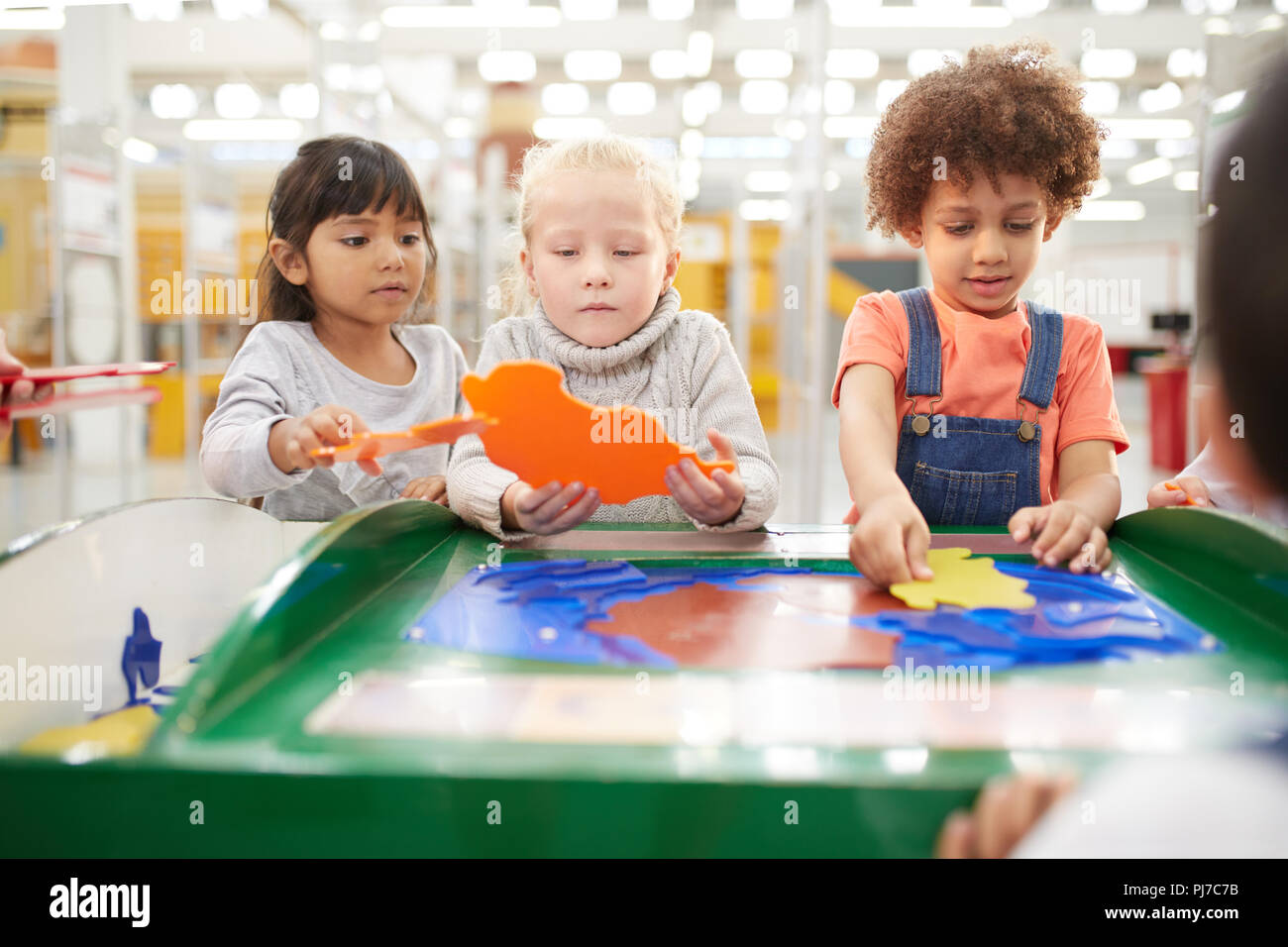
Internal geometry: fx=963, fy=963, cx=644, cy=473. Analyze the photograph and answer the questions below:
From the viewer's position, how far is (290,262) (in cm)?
145

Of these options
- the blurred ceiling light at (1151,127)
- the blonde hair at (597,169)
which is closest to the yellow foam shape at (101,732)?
the blonde hair at (597,169)

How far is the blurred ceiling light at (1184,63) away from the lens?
770 cm

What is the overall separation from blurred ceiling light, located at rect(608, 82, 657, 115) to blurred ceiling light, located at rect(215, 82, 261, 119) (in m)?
3.67

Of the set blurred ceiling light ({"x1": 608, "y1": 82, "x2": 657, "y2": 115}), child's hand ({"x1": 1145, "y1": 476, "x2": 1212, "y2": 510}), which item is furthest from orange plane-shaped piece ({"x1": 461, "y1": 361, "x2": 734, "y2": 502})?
blurred ceiling light ({"x1": 608, "y1": 82, "x2": 657, "y2": 115})

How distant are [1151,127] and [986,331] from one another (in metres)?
8.48

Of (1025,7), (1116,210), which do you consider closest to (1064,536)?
(1025,7)

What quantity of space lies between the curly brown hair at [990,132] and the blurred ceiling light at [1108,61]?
6.64m

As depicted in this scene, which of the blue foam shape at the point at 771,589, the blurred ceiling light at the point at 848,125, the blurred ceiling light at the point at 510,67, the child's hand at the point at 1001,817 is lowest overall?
the child's hand at the point at 1001,817

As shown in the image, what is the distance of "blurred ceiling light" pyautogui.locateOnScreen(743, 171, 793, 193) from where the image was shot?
12.2 m

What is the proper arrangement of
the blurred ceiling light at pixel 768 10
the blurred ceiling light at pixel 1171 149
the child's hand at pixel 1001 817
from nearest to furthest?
the child's hand at pixel 1001 817 < the blurred ceiling light at pixel 768 10 < the blurred ceiling light at pixel 1171 149

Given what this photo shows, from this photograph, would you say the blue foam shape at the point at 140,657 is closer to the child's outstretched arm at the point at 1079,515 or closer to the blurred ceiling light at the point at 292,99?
the child's outstretched arm at the point at 1079,515

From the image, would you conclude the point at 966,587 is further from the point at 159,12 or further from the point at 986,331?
the point at 159,12
